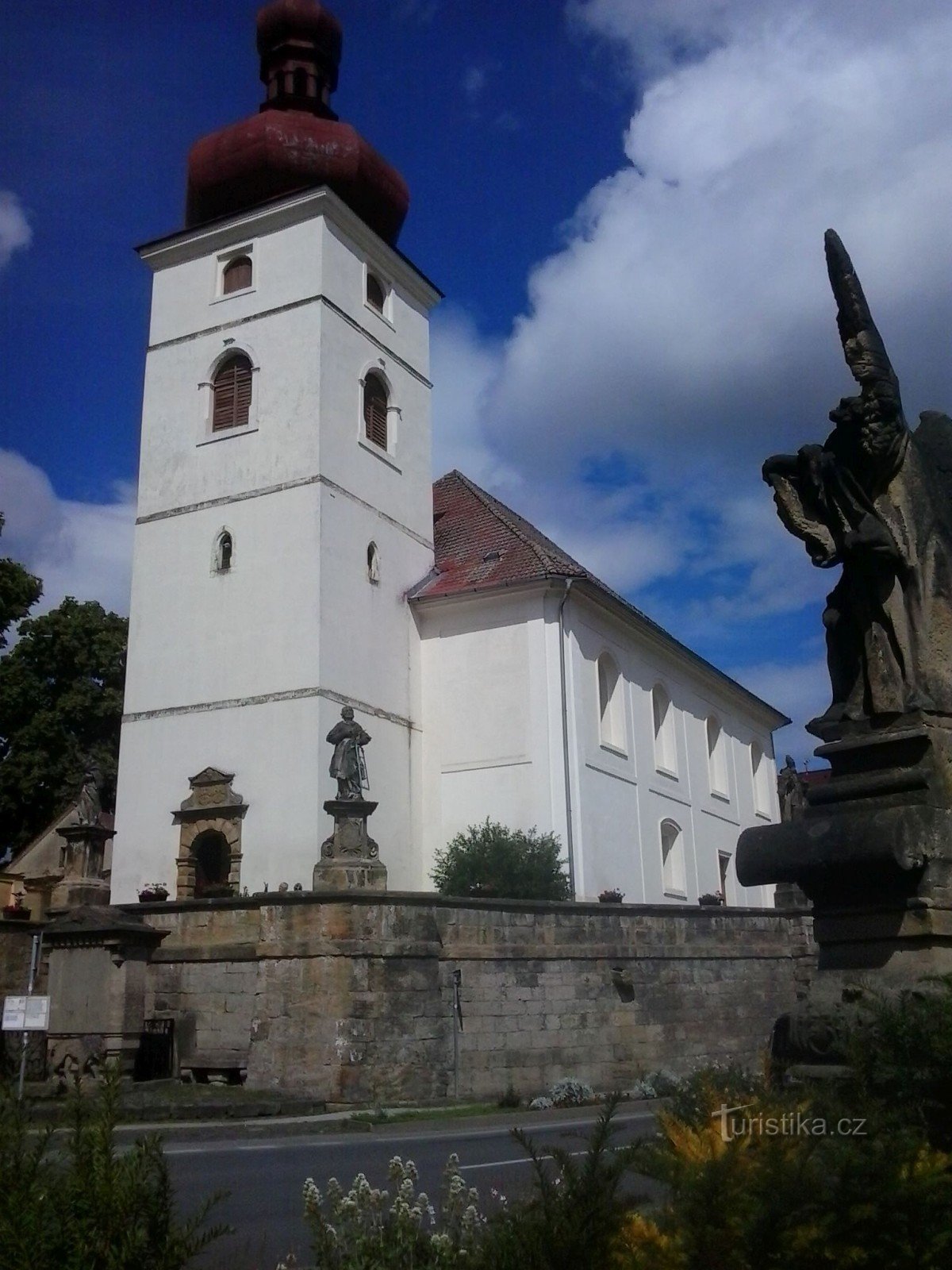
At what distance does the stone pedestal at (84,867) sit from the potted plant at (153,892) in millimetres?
4384

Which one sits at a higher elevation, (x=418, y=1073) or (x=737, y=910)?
(x=737, y=910)

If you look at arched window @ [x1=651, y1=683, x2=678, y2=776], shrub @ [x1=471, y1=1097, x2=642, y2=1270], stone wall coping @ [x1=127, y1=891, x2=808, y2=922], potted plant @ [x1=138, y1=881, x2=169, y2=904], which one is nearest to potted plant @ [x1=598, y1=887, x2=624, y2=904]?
stone wall coping @ [x1=127, y1=891, x2=808, y2=922]

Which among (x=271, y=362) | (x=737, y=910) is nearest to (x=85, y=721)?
(x=271, y=362)

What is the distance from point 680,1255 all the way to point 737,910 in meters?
21.1

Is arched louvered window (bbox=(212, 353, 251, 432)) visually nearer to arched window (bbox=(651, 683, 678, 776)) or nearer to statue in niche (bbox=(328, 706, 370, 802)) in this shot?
statue in niche (bbox=(328, 706, 370, 802))

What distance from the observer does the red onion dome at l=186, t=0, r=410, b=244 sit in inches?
1194

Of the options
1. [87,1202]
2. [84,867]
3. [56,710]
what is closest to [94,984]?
[84,867]

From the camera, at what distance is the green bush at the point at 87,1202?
139 inches

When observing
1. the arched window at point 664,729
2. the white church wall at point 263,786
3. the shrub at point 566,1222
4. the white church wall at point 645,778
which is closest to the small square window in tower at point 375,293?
the white church wall at point 645,778

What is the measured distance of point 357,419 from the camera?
95.7ft

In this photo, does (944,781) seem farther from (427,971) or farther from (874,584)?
(427,971)

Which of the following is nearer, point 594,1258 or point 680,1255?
point 680,1255

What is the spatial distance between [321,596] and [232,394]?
20.9 feet

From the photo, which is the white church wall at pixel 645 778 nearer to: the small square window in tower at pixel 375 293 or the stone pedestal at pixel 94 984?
the small square window in tower at pixel 375 293
